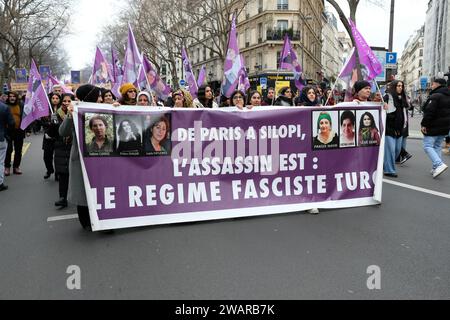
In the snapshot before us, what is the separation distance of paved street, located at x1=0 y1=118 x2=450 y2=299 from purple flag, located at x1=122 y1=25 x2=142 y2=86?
336 cm

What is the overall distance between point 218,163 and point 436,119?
16.0ft

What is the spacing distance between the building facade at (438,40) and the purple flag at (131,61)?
75.2m

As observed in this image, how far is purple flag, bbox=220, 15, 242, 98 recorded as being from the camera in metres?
8.82

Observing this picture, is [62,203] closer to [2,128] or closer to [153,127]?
[153,127]

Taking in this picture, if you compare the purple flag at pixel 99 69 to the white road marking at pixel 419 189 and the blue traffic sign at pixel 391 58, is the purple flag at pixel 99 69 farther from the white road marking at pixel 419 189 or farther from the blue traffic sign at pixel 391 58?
the blue traffic sign at pixel 391 58

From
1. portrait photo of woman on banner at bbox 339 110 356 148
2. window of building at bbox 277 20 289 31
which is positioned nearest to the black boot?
portrait photo of woman on banner at bbox 339 110 356 148

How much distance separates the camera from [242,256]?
3.75 m

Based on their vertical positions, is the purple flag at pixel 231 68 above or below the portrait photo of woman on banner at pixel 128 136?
above

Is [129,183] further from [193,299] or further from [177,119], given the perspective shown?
[193,299]

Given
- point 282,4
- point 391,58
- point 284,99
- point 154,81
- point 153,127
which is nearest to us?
point 153,127

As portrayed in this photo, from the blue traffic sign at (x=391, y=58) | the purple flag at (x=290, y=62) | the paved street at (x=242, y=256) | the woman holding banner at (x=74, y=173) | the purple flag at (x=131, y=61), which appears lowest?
the paved street at (x=242, y=256)

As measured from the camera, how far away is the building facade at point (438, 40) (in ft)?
248

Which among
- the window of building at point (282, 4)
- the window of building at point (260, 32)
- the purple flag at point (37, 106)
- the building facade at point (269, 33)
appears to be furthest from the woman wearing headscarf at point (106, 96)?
the window of building at point (282, 4)

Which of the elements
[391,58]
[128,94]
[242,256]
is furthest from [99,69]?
[391,58]
